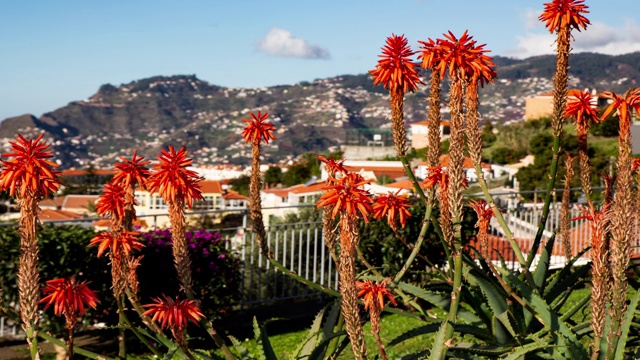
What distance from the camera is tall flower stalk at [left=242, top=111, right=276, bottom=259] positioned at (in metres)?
3.12

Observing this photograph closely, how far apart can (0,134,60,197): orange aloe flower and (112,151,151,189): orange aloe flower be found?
1.17ft

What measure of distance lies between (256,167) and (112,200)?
0.68 metres

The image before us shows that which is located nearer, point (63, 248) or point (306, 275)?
point (63, 248)

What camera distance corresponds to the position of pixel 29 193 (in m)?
2.18

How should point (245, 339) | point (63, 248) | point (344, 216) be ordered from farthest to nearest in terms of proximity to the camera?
1. point (245, 339)
2. point (63, 248)
3. point (344, 216)

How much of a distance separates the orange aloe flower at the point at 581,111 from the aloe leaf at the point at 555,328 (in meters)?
0.82

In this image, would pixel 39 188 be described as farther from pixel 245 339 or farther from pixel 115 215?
pixel 245 339

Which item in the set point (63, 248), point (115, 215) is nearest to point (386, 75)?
point (115, 215)

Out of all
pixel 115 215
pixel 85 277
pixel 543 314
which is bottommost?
pixel 85 277

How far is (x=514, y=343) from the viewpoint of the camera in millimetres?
3158

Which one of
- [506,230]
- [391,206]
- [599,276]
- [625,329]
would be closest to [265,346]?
[391,206]

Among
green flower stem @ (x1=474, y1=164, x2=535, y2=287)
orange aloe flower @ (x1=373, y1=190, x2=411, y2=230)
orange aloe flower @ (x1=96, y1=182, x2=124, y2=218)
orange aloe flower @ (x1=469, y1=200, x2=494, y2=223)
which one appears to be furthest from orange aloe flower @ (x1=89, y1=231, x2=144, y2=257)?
orange aloe flower @ (x1=469, y1=200, x2=494, y2=223)

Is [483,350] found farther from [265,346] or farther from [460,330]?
[265,346]

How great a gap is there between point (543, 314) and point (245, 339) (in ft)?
15.1
